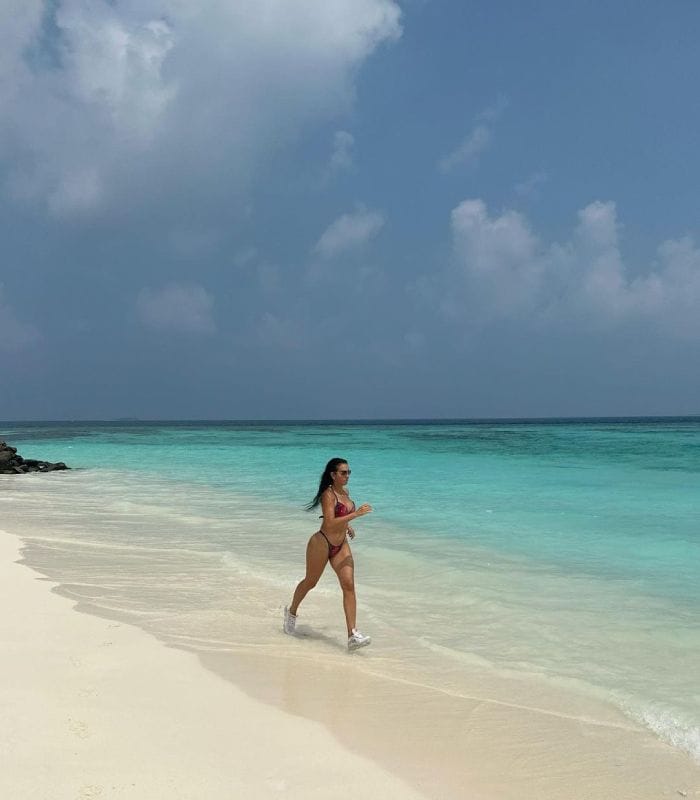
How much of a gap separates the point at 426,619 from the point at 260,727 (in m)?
2.91

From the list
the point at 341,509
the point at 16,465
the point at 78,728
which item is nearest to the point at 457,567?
the point at 341,509

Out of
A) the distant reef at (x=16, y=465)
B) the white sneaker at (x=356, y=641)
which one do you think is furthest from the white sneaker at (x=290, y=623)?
the distant reef at (x=16, y=465)

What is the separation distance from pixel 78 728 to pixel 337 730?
1.47 m

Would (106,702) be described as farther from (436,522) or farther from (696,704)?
(436,522)

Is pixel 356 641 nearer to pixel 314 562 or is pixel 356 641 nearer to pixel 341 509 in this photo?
pixel 314 562

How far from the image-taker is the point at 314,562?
586 cm

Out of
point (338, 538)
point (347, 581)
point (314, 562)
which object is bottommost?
point (347, 581)

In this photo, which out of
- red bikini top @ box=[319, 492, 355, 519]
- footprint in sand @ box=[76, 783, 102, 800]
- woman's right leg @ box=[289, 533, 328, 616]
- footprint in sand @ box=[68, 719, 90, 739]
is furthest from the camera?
woman's right leg @ box=[289, 533, 328, 616]

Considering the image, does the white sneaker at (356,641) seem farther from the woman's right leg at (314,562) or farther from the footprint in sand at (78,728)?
the footprint in sand at (78,728)

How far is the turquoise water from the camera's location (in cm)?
549

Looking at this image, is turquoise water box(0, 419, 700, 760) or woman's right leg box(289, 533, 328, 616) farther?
woman's right leg box(289, 533, 328, 616)

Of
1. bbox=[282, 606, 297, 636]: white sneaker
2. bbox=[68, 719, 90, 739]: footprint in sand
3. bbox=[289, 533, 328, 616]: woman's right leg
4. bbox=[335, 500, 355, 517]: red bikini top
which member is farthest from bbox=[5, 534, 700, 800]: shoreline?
bbox=[335, 500, 355, 517]: red bikini top

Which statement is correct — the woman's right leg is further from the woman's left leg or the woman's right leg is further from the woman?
the woman's left leg

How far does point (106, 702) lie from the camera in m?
4.18
